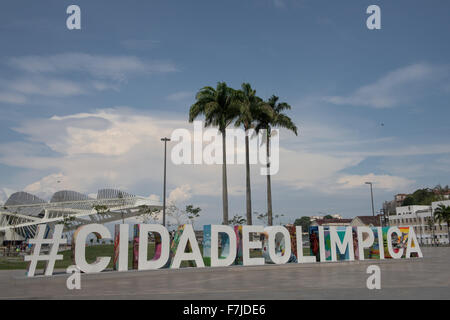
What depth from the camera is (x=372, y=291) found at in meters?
13.3

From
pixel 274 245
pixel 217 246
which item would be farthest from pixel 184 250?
pixel 274 245

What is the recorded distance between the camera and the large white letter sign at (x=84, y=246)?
771 inches

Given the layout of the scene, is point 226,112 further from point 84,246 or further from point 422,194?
point 422,194

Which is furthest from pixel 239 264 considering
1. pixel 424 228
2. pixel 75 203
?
pixel 75 203

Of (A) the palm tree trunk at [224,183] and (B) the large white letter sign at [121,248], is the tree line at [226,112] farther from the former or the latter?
(B) the large white letter sign at [121,248]

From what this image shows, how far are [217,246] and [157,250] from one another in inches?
133

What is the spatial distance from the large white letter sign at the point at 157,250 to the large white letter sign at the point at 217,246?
2731 millimetres

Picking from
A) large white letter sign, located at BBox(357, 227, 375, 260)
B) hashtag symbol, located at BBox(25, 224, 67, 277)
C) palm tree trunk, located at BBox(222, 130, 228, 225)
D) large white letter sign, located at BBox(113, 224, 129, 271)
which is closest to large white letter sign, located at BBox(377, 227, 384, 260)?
large white letter sign, located at BBox(357, 227, 375, 260)

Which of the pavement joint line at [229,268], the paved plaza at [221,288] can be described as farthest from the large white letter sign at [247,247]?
the paved plaza at [221,288]

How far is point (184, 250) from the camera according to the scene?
22.4 m

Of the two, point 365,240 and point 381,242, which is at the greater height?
point 365,240

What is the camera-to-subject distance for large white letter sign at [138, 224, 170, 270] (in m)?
21.2

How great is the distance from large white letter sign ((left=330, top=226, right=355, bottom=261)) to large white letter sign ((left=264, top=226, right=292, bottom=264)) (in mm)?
3152

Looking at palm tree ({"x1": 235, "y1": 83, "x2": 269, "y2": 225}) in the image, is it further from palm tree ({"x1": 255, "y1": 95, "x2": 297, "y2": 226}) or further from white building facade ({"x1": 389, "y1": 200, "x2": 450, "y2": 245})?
white building facade ({"x1": 389, "y1": 200, "x2": 450, "y2": 245})
